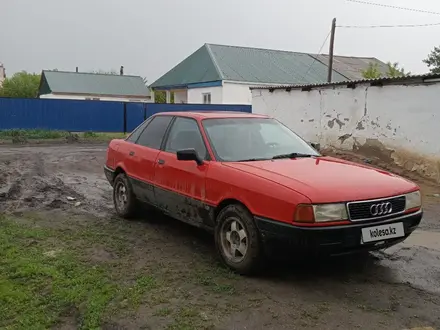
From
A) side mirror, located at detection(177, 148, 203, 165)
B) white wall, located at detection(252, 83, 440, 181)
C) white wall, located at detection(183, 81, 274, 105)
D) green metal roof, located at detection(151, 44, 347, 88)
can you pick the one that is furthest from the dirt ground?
green metal roof, located at detection(151, 44, 347, 88)

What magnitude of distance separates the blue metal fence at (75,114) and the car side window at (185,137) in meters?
17.7

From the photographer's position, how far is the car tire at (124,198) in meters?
6.52

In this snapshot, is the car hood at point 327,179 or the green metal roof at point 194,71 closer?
the car hood at point 327,179

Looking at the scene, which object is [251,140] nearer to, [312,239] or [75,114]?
[312,239]

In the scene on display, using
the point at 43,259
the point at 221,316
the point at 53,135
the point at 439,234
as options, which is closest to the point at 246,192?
the point at 221,316

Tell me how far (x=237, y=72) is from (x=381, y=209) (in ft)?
86.8

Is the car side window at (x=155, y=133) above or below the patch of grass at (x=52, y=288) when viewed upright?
above

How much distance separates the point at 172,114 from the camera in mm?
6172

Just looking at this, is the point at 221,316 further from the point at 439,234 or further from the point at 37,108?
the point at 37,108

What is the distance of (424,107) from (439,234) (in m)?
5.52

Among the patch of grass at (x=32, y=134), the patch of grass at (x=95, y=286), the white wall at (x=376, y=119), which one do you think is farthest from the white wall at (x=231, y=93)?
the patch of grass at (x=95, y=286)

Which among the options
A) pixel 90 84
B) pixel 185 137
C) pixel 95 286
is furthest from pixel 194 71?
pixel 95 286

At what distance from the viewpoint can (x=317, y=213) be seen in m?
3.86

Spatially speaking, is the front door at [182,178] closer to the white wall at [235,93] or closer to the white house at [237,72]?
the white wall at [235,93]
